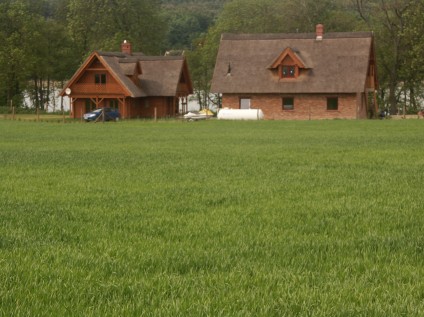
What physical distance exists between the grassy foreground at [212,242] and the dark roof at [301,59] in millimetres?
43134

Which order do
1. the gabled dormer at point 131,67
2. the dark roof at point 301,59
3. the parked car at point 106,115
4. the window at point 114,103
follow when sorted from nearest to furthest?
the parked car at point 106,115, the dark roof at point 301,59, the gabled dormer at point 131,67, the window at point 114,103

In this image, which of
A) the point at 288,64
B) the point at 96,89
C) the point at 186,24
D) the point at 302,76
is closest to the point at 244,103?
the point at 288,64

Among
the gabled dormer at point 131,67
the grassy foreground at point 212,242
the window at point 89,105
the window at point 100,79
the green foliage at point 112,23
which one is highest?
the green foliage at point 112,23

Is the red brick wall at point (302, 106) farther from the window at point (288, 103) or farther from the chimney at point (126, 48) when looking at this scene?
the chimney at point (126, 48)

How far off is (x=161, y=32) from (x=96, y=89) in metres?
31.5

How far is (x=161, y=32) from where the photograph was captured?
90312 millimetres

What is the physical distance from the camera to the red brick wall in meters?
58.5

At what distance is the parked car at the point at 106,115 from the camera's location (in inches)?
2208

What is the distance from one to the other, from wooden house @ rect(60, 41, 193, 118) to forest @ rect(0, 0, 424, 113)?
10016 mm

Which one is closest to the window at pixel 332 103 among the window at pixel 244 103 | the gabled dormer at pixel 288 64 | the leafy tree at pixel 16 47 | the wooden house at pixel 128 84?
the gabled dormer at pixel 288 64

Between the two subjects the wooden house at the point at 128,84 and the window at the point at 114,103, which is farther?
the window at the point at 114,103

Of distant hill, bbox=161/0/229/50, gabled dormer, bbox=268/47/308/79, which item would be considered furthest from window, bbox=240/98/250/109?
distant hill, bbox=161/0/229/50

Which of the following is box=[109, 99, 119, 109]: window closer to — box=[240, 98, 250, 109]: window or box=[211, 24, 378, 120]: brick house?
box=[211, 24, 378, 120]: brick house

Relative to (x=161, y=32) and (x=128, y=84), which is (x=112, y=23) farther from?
(x=128, y=84)
